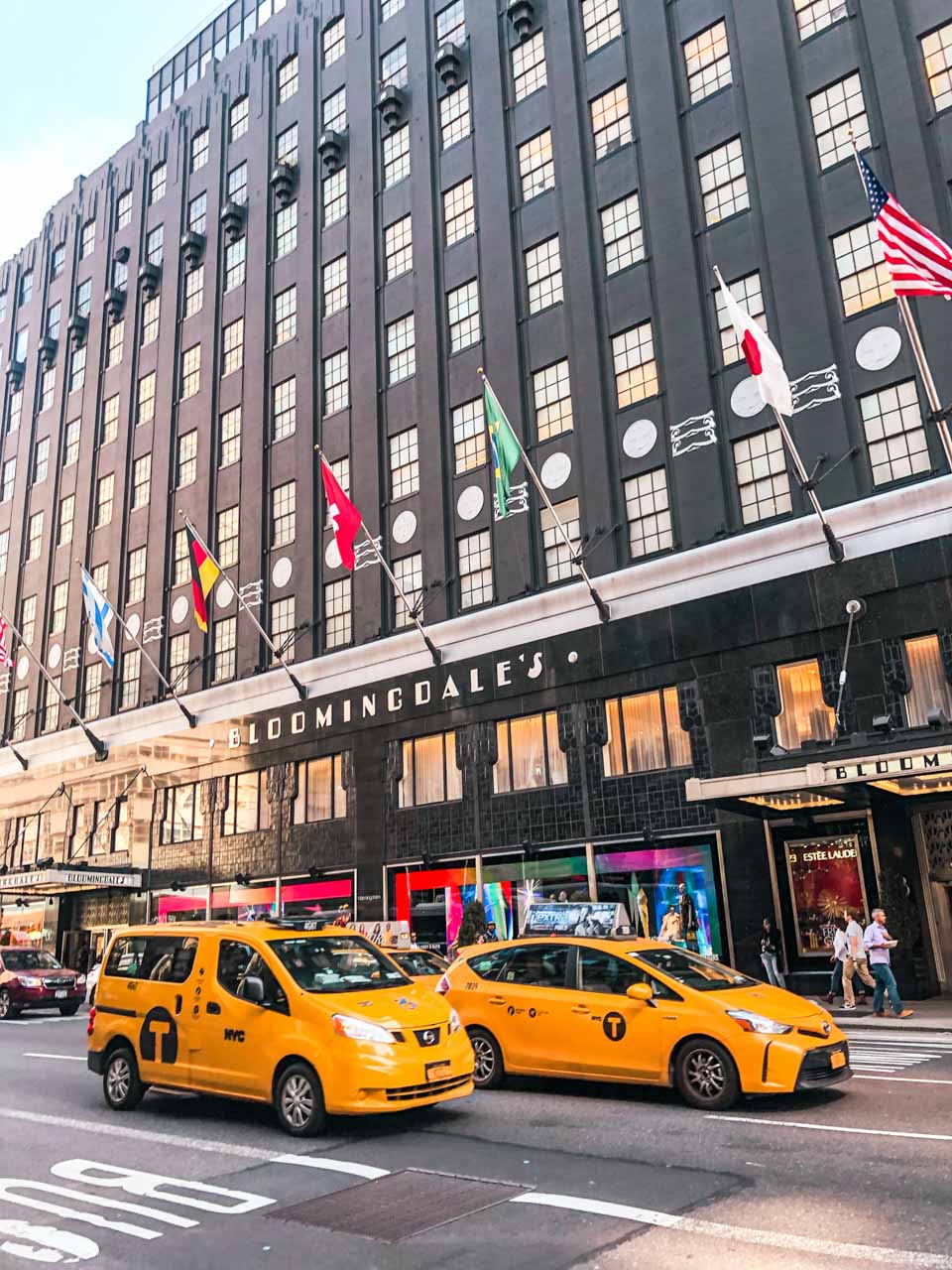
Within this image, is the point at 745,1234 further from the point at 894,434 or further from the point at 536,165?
the point at 536,165

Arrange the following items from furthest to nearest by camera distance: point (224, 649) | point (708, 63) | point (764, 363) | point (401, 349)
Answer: point (224, 649) < point (401, 349) < point (708, 63) < point (764, 363)

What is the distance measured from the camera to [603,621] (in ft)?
80.1

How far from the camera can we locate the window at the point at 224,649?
34.4m

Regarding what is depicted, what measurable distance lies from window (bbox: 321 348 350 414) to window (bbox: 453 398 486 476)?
514 cm

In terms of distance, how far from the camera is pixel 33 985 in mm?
24422

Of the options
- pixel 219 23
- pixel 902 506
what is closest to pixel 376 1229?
pixel 902 506

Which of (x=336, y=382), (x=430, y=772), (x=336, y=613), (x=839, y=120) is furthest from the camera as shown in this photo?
(x=336, y=382)

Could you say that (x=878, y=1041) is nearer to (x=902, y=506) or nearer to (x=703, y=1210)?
(x=703, y=1210)

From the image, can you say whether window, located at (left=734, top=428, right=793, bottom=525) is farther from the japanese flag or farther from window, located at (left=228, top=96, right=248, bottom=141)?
window, located at (left=228, top=96, right=248, bottom=141)

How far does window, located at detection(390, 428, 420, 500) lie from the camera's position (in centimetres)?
3042

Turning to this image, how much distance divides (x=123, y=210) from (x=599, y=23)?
26800 millimetres

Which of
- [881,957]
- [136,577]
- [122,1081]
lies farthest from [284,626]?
[122,1081]

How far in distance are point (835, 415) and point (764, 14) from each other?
1150 centimetres

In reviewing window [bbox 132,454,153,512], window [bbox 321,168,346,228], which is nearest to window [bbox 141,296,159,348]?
window [bbox 132,454,153,512]
